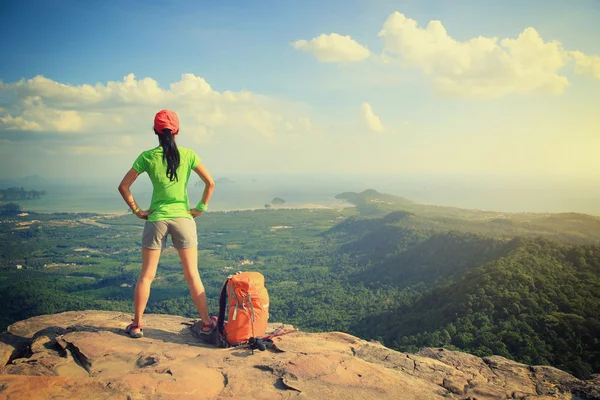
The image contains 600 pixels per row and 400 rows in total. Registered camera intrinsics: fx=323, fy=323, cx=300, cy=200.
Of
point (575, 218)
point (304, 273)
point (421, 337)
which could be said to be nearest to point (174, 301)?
point (304, 273)

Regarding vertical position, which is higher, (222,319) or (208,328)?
(222,319)

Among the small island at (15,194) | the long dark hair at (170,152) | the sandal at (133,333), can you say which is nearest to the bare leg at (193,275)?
the sandal at (133,333)

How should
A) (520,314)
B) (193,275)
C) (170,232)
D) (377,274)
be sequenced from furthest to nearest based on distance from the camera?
(377,274)
(520,314)
(193,275)
(170,232)

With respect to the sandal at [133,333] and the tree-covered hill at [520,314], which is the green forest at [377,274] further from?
the sandal at [133,333]

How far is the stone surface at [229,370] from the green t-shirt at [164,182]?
2095 mm

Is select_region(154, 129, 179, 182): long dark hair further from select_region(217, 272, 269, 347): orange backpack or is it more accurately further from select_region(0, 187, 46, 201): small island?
select_region(0, 187, 46, 201): small island

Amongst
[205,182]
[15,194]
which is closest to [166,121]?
[205,182]

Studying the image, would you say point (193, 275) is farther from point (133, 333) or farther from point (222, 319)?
point (133, 333)

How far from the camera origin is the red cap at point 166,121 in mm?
4980

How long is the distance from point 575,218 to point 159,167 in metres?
80.1

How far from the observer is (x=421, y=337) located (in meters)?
25.8

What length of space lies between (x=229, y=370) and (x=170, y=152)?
3274 mm

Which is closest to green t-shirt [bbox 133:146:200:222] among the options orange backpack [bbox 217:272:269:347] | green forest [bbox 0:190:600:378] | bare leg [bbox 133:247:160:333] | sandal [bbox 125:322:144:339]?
bare leg [bbox 133:247:160:333]

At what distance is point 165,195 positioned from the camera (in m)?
5.06
